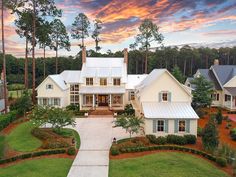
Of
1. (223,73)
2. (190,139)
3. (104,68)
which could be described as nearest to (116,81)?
(104,68)

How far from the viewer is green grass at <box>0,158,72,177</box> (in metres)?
18.4

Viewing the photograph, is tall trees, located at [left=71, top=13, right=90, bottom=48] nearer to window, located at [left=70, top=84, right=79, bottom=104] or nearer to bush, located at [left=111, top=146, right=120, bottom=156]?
window, located at [left=70, top=84, right=79, bottom=104]

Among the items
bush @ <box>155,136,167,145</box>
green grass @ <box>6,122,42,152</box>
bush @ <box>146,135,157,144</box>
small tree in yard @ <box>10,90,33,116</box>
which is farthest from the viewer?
small tree in yard @ <box>10,90,33,116</box>

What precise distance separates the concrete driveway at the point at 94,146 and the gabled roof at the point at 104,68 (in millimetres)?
9152

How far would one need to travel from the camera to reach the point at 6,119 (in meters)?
31.7

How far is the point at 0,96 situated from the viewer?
39.8m

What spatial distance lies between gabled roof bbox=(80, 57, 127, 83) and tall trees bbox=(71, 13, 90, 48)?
13.6 metres

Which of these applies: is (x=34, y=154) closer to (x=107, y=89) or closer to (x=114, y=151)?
(x=114, y=151)

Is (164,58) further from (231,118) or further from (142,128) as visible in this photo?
(142,128)

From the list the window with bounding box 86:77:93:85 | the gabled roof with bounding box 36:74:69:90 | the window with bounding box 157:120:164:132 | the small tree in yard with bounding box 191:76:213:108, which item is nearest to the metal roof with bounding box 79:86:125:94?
the window with bounding box 86:77:93:85

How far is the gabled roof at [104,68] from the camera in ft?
141

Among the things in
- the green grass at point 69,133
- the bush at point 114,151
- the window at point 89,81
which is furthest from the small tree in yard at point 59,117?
the window at point 89,81

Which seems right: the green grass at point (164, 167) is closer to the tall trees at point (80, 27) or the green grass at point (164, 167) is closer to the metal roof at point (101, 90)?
the metal roof at point (101, 90)

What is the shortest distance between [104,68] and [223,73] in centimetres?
2081
